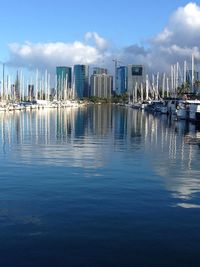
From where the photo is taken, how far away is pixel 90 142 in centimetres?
4034

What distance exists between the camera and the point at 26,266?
10.5 m

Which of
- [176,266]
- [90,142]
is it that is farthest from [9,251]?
[90,142]

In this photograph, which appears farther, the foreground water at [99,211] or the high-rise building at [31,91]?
the high-rise building at [31,91]

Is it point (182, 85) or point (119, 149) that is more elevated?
point (182, 85)

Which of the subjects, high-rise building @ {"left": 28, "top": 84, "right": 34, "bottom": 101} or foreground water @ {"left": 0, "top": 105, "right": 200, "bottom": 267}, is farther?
high-rise building @ {"left": 28, "top": 84, "right": 34, "bottom": 101}

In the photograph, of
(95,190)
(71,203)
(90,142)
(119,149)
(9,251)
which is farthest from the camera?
(90,142)

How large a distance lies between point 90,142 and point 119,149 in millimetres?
6083

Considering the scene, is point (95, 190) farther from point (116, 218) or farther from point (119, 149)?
point (119, 149)

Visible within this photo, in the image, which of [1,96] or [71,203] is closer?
[71,203]

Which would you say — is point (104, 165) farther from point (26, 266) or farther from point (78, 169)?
point (26, 266)

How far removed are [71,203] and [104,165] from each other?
9.71 meters

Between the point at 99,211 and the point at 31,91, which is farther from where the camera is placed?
the point at 31,91

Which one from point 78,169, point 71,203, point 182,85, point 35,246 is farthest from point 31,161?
point 182,85

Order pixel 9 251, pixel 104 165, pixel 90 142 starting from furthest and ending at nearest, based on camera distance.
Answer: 1. pixel 90 142
2. pixel 104 165
3. pixel 9 251
